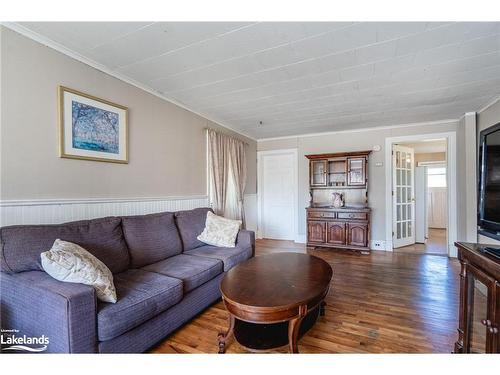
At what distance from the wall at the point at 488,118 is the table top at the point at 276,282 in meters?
2.49

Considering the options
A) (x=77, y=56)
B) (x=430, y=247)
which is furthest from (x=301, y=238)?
(x=77, y=56)

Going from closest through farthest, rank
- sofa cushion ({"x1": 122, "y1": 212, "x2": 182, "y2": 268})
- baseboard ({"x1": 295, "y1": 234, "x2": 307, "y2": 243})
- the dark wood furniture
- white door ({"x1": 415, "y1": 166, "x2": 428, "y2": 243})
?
the dark wood furniture → sofa cushion ({"x1": 122, "y1": 212, "x2": 182, "y2": 268}) → white door ({"x1": 415, "y1": 166, "x2": 428, "y2": 243}) → baseboard ({"x1": 295, "y1": 234, "x2": 307, "y2": 243})

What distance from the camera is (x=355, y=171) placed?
14.9 feet

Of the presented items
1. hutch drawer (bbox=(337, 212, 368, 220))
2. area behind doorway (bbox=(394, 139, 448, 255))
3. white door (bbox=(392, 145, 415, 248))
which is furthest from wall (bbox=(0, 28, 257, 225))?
area behind doorway (bbox=(394, 139, 448, 255))

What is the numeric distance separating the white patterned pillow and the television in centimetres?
226

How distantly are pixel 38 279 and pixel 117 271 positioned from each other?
2.08ft

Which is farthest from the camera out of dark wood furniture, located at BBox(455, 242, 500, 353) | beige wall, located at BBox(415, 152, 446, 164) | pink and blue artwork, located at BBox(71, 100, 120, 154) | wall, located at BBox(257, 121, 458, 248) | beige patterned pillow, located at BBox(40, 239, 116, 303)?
beige wall, located at BBox(415, 152, 446, 164)

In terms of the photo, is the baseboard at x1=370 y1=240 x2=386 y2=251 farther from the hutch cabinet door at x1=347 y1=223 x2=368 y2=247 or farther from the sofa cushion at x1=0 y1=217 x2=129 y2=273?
the sofa cushion at x1=0 y1=217 x2=129 y2=273

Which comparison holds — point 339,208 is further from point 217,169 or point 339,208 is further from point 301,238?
point 217,169

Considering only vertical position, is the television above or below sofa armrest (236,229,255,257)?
above

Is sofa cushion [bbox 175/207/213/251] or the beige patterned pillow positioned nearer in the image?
the beige patterned pillow

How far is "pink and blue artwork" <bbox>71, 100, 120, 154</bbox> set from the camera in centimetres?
211
